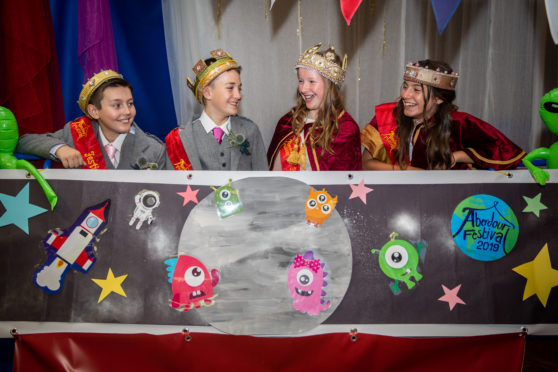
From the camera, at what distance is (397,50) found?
314cm

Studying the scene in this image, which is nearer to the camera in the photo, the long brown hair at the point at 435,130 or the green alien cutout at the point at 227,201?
the green alien cutout at the point at 227,201

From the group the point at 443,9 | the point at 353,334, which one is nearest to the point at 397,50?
the point at 443,9

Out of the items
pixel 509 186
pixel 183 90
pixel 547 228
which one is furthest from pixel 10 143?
pixel 547 228

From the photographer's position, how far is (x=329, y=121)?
2307 mm

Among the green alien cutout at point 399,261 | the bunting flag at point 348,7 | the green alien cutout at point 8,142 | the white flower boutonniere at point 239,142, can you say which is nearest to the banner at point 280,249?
the green alien cutout at point 399,261

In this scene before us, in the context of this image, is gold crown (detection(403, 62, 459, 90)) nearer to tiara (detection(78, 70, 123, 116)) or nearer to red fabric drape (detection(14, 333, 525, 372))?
red fabric drape (detection(14, 333, 525, 372))

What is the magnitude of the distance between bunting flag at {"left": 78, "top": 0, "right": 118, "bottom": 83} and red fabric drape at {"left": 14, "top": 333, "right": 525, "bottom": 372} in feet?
5.08

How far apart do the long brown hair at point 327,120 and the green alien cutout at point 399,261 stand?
27.1 inches

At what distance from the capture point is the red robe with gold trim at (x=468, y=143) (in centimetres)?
215

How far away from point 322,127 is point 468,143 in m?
0.75

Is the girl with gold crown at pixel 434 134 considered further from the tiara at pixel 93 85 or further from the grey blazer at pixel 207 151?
the tiara at pixel 93 85

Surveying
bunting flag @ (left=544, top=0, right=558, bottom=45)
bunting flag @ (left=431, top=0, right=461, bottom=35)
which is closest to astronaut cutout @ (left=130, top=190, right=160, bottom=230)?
bunting flag @ (left=431, top=0, right=461, bottom=35)

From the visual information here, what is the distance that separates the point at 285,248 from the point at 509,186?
95 centimetres

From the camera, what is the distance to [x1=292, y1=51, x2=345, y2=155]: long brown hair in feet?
7.46
